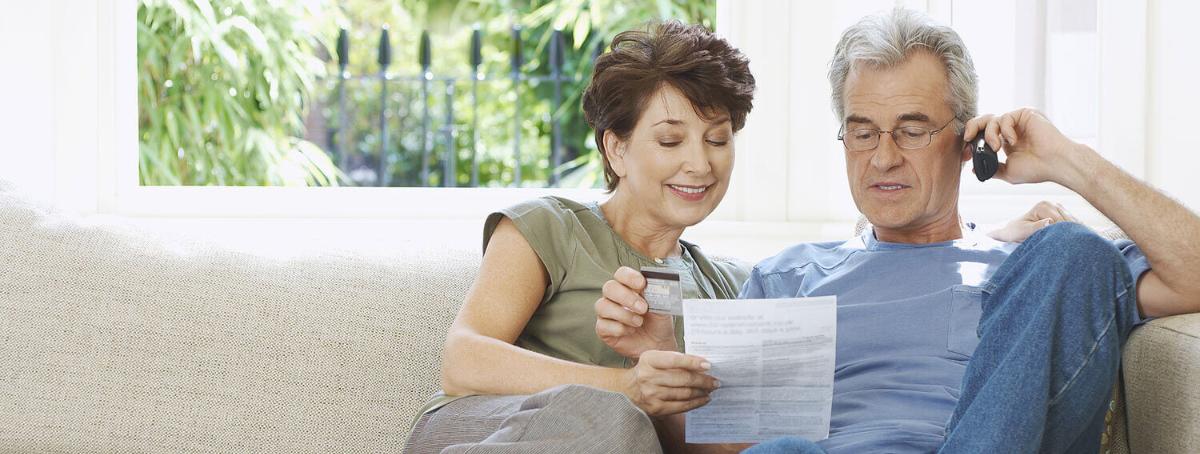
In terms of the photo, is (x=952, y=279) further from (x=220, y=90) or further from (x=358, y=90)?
(x=358, y=90)

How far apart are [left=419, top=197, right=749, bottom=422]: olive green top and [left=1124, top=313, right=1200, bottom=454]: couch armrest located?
25.7 inches

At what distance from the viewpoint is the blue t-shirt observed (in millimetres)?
1682

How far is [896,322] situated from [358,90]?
6484 mm

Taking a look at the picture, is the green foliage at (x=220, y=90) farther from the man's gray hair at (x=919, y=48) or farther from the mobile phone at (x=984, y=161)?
the mobile phone at (x=984, y=161)

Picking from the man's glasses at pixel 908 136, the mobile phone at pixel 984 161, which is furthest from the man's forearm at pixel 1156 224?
the man's glasses at pixel 908 136

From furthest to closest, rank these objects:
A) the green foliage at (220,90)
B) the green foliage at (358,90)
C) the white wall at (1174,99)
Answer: the green foliage at (358,90) → the green foliage at (220,90) → the white wall at (1174,99)

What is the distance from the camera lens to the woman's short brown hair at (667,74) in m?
1.93

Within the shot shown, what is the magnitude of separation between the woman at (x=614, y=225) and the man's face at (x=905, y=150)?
21 cm

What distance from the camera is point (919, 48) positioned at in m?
A: 1.87

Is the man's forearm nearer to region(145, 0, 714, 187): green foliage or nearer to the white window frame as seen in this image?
region(145, 0, 714, 187): green foliage

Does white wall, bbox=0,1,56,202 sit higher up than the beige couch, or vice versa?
white wall, bbox=0,1,56,202

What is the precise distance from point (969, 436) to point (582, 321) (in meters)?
0.68

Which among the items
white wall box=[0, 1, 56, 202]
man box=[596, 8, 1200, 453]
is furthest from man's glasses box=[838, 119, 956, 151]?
white wall box=[0, 1, 56, 202]

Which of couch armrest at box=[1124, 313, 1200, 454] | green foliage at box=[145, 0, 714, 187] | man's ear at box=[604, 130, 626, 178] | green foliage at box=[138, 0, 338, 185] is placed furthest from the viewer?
green foliage at box=[145, 0, 714, 187]
